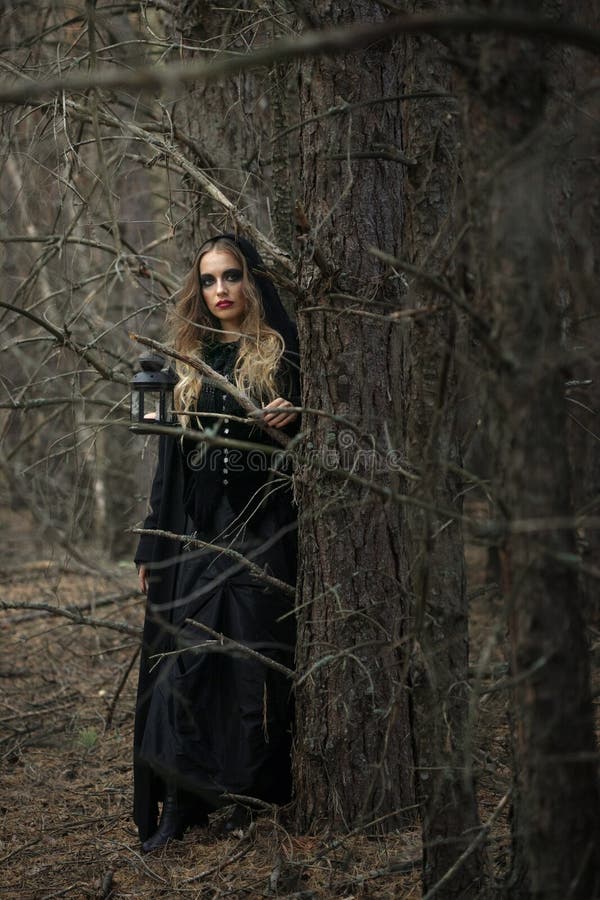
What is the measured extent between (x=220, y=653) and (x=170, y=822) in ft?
2.40

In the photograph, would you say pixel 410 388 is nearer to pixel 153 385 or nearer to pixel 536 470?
pixel 536 470

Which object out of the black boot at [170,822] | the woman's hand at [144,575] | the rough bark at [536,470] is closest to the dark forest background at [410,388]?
the rough bark at [536,470]

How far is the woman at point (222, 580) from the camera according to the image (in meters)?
3.86

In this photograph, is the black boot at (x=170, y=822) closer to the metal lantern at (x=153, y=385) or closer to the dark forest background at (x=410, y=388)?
the dark forest background at (x=410, y=388)

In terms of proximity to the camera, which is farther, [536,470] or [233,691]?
[233,691]

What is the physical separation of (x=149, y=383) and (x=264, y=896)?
1857 millimetres

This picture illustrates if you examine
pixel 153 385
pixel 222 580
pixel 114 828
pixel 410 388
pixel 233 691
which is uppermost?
pixel 153 385

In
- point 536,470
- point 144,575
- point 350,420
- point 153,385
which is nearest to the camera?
point 536,470

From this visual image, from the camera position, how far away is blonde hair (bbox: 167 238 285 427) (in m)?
3.92

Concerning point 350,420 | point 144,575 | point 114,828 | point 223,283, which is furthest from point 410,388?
point 114,828

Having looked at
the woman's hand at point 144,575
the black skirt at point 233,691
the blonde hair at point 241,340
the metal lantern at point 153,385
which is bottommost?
the black skirt at point 233,691

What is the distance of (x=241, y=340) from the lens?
411cm

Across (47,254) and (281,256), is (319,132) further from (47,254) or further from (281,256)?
(47,254)

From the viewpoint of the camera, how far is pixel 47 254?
4793mm
